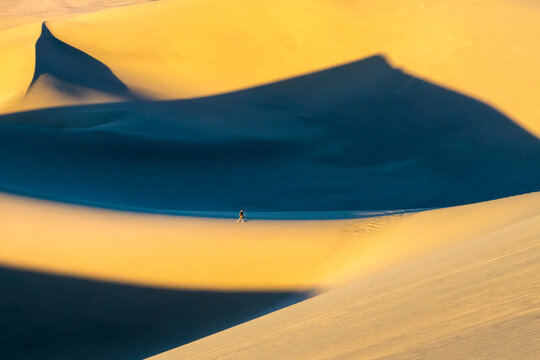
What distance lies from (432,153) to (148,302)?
35.4 feet

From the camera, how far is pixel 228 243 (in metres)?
8.96

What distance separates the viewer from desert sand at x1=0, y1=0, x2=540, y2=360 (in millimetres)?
4441

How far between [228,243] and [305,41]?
46.6 ft

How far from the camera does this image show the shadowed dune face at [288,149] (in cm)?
1509

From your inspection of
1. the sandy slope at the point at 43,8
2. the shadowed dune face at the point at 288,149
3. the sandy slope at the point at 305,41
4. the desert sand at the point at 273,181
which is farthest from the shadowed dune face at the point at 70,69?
the sandy slope at the point at 43,8

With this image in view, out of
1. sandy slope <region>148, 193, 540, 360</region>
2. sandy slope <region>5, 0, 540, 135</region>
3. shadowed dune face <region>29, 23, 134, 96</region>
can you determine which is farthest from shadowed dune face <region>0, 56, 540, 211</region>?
sandy slope <region>148, 193, 540, 360</region>

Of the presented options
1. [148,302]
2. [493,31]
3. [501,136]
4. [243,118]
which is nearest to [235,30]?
[243,118]

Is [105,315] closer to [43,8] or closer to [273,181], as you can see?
[273,181]

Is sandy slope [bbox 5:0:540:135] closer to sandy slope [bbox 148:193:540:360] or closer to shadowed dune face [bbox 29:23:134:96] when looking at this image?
shadowed dune face [bbox 29:23:134:96]

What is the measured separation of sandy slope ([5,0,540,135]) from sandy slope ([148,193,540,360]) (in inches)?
578

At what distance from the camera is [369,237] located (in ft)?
29.7

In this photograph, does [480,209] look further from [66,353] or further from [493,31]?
[493,31]

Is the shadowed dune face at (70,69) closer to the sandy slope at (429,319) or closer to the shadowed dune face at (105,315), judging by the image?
the shadowed dune face at (105,315)

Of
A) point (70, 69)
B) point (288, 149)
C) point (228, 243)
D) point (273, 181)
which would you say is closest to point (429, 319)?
point (228, 243)
